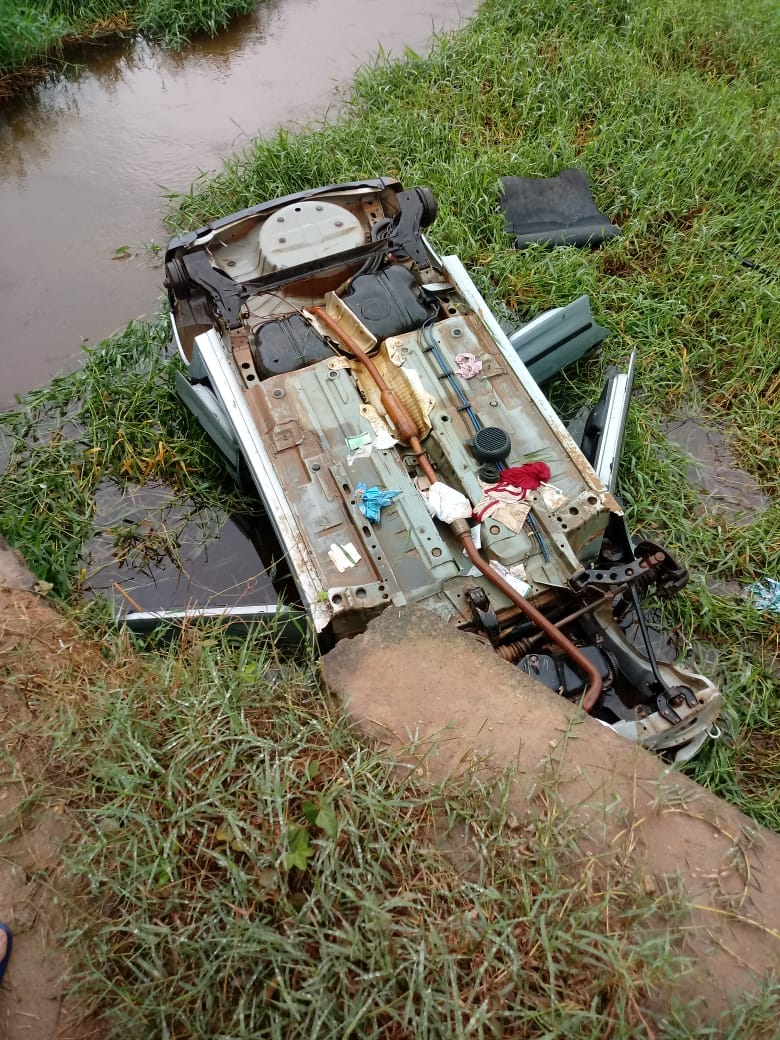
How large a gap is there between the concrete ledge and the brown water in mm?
3164

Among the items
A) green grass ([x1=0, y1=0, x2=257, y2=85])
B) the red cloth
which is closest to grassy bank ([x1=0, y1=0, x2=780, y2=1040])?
the red cloth

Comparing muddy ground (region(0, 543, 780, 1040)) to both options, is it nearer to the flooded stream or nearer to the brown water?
the flooded stream

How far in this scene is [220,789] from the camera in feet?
6.55

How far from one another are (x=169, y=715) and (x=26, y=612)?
2.58 ft

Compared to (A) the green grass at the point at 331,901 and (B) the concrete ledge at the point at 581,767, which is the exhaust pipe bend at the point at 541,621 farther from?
(A) the green grass at the point at 331,901

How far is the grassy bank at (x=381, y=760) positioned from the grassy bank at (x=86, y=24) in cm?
174

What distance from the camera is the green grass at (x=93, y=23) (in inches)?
234

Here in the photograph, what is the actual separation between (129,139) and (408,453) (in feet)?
14.0

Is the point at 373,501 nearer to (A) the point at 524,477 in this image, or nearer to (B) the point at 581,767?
(A) the point at 524,477

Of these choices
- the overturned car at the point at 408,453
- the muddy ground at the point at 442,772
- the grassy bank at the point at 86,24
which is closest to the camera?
the muddy ground at the point at 442,772

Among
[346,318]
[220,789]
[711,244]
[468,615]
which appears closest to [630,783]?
[468,615]

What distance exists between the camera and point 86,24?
6254mm

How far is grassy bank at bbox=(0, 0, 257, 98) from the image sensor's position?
5.92m

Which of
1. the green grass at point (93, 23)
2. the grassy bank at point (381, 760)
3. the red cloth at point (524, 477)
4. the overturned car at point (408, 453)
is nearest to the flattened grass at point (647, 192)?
the grassy bank at point (381, 760)
